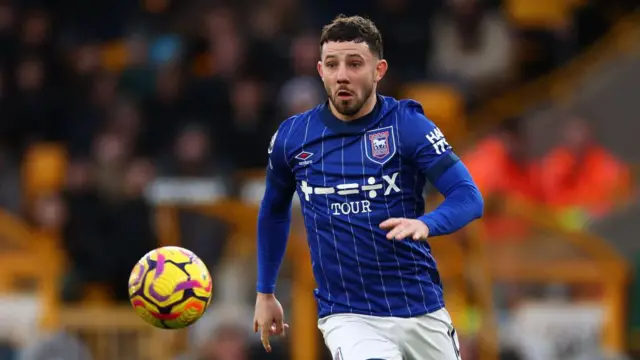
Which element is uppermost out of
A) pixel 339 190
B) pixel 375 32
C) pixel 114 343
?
pixel 375 32

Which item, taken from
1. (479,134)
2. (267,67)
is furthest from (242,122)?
(479,134)

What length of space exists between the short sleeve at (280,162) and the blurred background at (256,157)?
4129 mm

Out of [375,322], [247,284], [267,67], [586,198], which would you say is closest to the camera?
[375,322]

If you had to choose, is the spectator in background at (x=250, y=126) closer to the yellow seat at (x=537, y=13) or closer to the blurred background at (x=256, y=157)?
the blurred background at (x=256, y=157)

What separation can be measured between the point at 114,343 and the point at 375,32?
A: 19.4 feet

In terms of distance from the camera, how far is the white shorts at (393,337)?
19.8ft

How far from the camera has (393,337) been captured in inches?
241

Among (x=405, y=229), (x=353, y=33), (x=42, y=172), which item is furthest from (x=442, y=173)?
(x=42, y=172)

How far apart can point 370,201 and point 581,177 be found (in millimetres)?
7037

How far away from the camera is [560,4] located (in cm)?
1480

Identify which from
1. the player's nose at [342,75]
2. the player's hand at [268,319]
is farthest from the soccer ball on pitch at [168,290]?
the player's nose at [342,75]

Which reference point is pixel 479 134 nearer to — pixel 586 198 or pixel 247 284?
pixel 586 198

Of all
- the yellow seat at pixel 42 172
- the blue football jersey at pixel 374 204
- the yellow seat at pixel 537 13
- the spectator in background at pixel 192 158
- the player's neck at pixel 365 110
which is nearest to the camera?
the blue football jersey at pixel 374 204

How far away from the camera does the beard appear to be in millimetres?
6148
